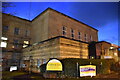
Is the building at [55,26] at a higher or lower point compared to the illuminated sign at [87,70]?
higher

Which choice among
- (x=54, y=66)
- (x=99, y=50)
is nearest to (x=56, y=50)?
(x=54, y=66)

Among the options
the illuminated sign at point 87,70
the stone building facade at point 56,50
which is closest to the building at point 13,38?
the stone building facade at point 56,50

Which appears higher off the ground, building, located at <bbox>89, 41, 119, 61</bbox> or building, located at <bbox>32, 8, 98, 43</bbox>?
building, located at <bbox>32, 8, 98, 43</bbox>

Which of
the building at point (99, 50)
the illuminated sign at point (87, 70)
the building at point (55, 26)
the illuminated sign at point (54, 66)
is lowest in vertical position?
the illuminated sign at point (87, 70)

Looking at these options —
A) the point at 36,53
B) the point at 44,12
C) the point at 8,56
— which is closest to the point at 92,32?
the point at 44,12

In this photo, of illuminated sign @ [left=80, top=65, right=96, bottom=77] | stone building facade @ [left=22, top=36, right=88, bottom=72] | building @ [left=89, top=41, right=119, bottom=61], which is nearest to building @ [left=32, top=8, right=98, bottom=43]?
stone building facade @ [left=22, top=36, right=88, bottom=72]

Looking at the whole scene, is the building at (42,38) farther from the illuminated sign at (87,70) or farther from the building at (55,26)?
the illuminated sign at (87,70)

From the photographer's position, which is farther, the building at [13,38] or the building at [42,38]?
the building at [13,38]

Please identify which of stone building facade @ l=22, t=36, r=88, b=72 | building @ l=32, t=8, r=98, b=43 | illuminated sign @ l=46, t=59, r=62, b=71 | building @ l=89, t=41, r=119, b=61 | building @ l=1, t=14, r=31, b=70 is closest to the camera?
illuminated sign @ l=46, t=59, r=62, b=71

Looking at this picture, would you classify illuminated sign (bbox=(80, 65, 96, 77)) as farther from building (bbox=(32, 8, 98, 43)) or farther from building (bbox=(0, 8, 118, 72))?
building (bbox=(32, 8, 98, 43))

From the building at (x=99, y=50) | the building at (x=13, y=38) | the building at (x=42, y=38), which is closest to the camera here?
the building at (x=42, y=38)

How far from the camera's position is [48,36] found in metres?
19.0

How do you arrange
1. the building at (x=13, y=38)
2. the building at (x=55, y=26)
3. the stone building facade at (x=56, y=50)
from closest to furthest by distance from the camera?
the stone building facade at (x=56, y=50) < the building at (x=55, y=26) < the building at (x=13, y=38)

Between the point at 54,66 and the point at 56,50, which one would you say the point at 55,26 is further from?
the point at 54,66
